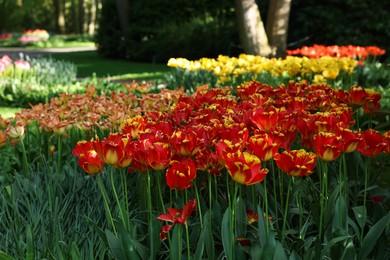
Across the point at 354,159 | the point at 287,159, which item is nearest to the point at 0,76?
the point at 354,159

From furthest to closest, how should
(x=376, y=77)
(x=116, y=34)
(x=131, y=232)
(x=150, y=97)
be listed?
(x=116, y=34) → (x=376, y=77) → (x=150, y=97) → (x=131, y=232)

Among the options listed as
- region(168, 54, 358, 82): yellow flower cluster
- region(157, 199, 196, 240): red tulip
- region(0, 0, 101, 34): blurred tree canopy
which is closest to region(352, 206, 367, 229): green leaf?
region(157, 199, 196, 240): red tulip

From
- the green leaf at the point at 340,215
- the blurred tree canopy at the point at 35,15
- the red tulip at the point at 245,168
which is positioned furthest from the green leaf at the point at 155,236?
the blurred tree canopy at the point at 35,15

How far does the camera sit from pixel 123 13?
18.7m

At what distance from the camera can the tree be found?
1110 centimetres

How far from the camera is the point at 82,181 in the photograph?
3182 millimetres

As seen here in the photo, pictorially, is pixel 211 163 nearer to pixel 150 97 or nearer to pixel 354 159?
pixel 354 159

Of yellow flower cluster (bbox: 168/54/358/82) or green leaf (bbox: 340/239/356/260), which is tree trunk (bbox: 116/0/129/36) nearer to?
yellow flower cluster (bbox: 168/54/358/82)

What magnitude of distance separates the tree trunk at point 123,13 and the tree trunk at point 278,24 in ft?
24.9

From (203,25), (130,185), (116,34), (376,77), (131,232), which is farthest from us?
(116,34)

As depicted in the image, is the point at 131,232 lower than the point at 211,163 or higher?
lower

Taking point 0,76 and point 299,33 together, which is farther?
point 299,33

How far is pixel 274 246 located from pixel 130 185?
4.09 ft

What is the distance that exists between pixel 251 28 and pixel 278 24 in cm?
106
